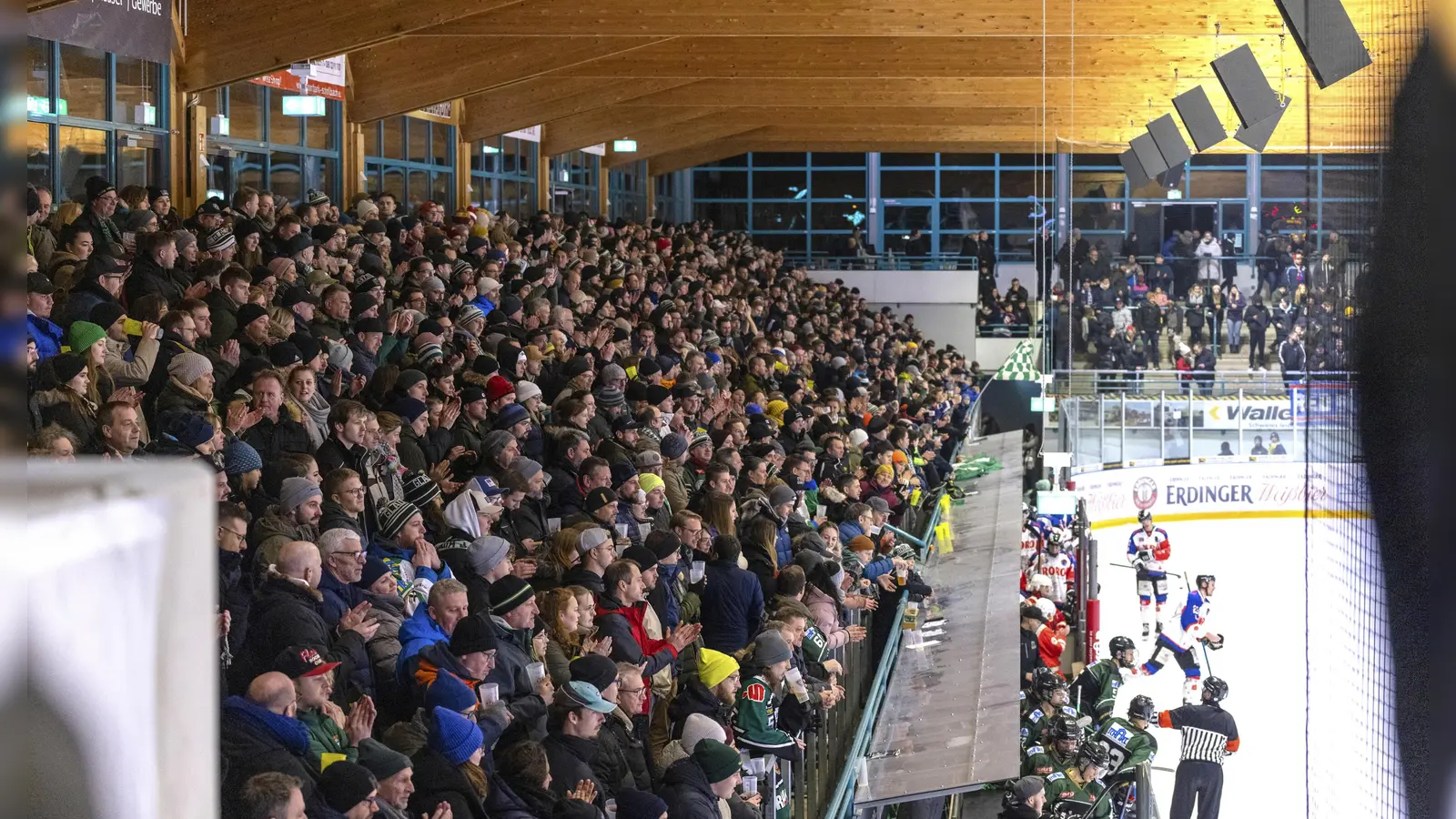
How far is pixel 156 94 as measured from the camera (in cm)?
1355

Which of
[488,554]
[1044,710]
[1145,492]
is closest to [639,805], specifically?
[488,554]

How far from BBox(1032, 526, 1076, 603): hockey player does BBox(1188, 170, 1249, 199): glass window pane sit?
2026 cm

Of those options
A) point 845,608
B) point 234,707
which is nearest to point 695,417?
point 845,608

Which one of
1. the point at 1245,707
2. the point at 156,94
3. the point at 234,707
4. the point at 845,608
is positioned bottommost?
the point at 1245,707

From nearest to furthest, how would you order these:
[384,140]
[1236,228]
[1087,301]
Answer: [384,140] → [1087,301] → [1236,228]

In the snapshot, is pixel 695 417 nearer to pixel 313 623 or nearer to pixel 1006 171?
pixel 313 623

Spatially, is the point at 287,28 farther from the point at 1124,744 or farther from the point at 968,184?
the point at 968,184

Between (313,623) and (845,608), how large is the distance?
4.48 m

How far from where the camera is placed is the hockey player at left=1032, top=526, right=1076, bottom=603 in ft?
51.1

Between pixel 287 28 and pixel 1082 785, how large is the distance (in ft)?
30.8

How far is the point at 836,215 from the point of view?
3756 cm

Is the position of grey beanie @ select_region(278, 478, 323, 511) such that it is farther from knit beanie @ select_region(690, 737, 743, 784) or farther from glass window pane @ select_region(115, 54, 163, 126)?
glass window pane @ select_region(115, 54, 163, 126)

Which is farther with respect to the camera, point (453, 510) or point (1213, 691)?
point (1213, 691)

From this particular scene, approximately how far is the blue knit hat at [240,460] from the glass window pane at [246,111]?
994cm
